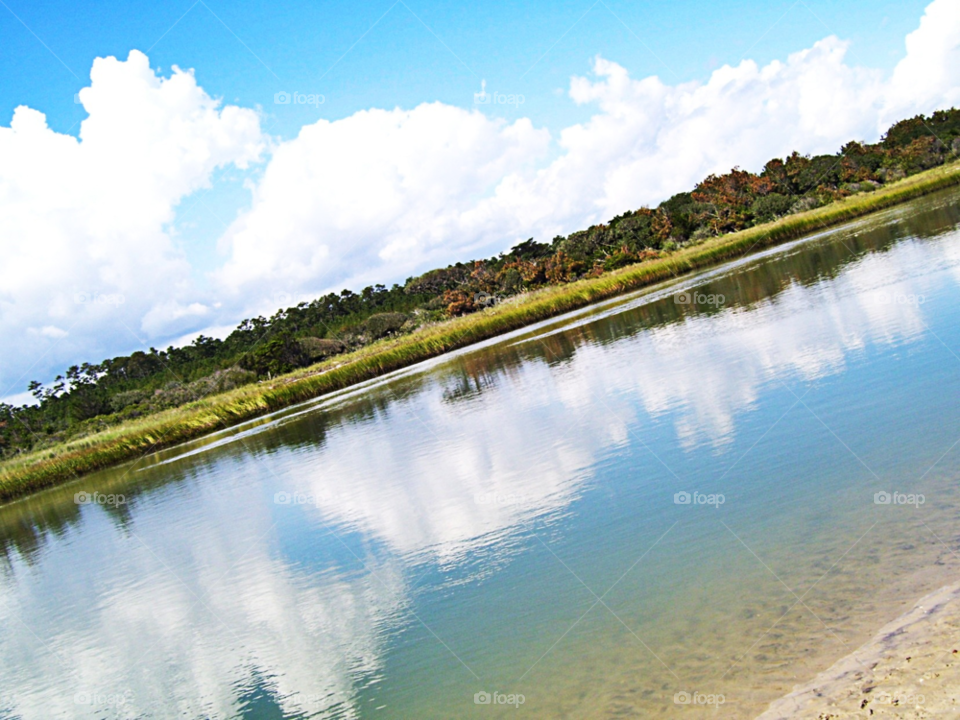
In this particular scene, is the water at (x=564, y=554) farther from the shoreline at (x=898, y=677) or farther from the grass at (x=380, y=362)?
the grass at (x=380, y=362)

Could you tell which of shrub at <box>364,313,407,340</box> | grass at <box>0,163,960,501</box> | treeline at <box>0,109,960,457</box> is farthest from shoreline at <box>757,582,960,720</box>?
shrub at <box>364,313,407,340</box>

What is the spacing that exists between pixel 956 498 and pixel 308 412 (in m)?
27.0

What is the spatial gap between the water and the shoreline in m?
0.14

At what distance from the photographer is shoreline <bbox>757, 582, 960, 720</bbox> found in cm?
325

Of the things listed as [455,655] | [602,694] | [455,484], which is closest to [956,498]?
[602,694]

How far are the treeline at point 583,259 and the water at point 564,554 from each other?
150 ft

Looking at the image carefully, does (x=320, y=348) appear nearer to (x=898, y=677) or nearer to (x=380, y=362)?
(x=380, y=362)

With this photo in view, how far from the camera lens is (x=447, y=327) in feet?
151

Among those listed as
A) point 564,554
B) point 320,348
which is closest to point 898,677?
point 564,554

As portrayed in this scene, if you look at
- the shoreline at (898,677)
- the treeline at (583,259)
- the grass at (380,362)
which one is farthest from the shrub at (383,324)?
the shoreline at (898,677)

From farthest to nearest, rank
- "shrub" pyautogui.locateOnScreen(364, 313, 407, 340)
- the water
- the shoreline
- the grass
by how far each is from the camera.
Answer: "shrub" pyautogui.locateOnScreen(364, 313, 407, 340) < the grass < the water < the shoreline

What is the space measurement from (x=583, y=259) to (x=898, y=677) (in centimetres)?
6567

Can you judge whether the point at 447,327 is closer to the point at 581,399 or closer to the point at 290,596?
the point at 581,399

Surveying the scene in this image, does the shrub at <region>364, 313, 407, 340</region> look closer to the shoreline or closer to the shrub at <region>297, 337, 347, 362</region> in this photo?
the shrub at <region>297, 337, 347, 362</region>
